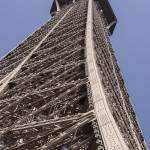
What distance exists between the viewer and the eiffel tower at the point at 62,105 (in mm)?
10328

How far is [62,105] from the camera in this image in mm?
14844

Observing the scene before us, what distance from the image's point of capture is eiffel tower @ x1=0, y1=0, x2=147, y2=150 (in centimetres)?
1033

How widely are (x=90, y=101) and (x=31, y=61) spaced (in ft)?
42.9

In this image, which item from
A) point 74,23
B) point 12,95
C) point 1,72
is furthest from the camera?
point 74,23

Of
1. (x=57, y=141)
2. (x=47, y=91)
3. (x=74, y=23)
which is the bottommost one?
(x=57, y=141)

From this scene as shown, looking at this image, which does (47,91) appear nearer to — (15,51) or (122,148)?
(122,148)

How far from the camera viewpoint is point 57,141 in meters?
10.4

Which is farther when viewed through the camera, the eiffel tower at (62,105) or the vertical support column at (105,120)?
the eiffel tower at (62,105)

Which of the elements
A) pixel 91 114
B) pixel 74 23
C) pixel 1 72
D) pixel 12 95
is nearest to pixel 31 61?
pixel 1 72

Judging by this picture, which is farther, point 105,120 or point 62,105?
point 62,105

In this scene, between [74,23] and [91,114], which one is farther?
[74,23]

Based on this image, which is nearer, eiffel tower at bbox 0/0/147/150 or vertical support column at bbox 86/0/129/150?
vertical support column at bbox 86/0/129/150

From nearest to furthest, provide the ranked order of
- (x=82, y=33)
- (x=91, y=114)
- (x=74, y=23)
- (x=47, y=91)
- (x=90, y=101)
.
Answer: (x=91, y=114) < (x=90, y=101) < (x=47, y=91) < (x=82, y=33) < (x=74, y=23)

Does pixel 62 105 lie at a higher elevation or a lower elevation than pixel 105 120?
higher
